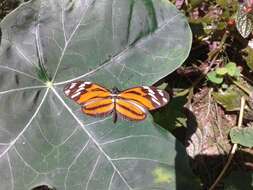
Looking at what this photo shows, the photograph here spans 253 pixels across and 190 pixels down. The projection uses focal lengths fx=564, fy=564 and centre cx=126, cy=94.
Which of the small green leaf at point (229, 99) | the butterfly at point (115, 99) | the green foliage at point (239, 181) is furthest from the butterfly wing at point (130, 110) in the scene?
the small green leaf at point (229, 99)

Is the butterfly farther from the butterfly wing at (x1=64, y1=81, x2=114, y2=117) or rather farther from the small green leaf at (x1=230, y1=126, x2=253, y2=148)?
the small green leaf at (x1=230, y1=126, x2=253, y2=148)

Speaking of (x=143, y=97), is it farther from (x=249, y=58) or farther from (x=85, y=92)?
(x=249, y=58)

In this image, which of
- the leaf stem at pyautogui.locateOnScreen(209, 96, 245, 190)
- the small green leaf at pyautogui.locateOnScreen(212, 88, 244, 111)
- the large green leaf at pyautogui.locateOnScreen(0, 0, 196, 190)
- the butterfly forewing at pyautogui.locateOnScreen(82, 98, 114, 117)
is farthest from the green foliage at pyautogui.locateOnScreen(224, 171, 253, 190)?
the butterfly forewing at pyautogui.locateOnScreen(82, 98, 114, 117)

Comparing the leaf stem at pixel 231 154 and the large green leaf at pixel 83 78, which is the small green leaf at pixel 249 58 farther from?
the large green leaf at pixel 83 78

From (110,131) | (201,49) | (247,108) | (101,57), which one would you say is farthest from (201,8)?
(110,131)

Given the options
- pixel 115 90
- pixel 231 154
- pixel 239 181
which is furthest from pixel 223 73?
pixel 115 90
